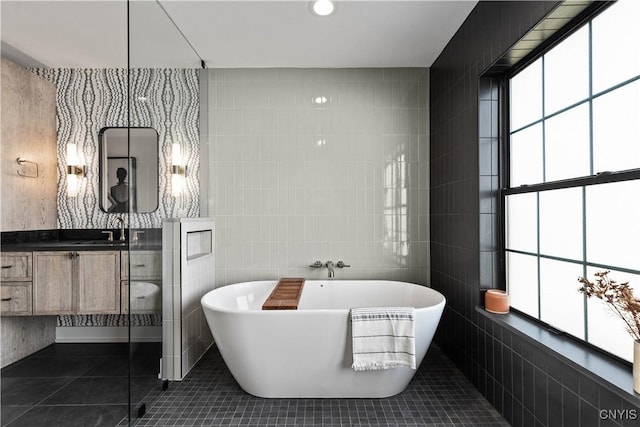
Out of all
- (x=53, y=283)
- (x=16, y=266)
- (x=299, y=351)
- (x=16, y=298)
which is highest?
(x=16, y=266)

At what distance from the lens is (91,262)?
2.48m

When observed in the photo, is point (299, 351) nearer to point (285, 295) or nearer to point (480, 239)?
point (285, 295)

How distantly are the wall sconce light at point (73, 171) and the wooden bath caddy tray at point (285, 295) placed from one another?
204 cm

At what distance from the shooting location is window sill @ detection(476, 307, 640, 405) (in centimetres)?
112

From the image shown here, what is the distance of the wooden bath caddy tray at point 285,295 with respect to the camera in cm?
197

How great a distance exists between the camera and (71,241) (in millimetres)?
2896

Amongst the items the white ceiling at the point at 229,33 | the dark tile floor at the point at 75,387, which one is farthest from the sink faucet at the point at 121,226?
the white ceiling at the point at 229,33

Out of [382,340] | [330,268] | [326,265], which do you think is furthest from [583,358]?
[326,265]

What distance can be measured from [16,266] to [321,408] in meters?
2.45

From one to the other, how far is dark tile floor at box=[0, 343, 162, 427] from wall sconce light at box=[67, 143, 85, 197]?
55.2 inches

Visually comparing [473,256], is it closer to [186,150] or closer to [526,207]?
[526,207]

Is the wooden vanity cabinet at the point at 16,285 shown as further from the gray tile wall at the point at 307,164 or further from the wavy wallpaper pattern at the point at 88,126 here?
the gray tile wall at the point at 307,164

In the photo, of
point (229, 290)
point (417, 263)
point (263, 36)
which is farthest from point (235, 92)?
point (417, 263)

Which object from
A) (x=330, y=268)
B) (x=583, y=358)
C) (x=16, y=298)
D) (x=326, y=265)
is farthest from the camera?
(x=326, y=265)
